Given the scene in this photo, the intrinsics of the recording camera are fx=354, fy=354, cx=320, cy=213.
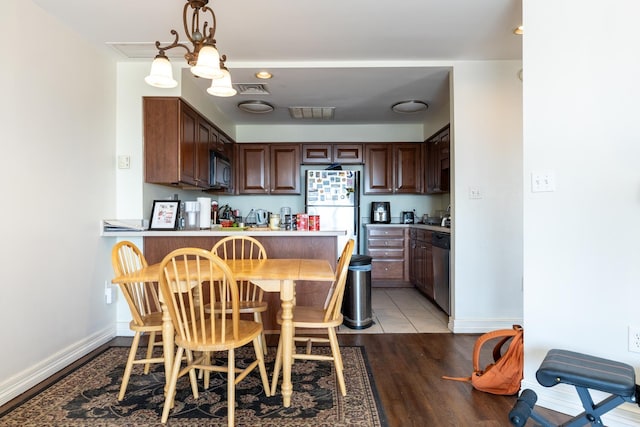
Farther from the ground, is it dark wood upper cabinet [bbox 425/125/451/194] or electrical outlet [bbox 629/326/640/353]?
dark wood upper cabinet [bbox 425/125/451/194]

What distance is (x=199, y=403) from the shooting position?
1935mm

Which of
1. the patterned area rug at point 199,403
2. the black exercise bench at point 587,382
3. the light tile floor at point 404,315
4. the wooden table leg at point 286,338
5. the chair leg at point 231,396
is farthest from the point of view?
the light tile floor at point 404,315

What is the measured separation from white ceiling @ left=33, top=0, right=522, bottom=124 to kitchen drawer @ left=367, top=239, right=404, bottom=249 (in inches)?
80.5

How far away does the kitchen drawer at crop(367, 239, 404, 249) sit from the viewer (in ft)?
16.3

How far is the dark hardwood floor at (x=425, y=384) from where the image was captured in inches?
71.2

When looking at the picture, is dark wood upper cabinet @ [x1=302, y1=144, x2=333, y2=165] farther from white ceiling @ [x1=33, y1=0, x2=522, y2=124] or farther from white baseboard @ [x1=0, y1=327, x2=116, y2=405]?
white baseboard @ [x1=0, y1=327, x2=116, y2=405]

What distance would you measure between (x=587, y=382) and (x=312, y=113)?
396 cm

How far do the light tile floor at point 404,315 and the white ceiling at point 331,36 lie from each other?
232cm

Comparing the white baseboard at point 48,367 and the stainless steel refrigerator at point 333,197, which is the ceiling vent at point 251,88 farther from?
the white baseboard at point 48,367

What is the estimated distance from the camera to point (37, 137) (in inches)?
86.5


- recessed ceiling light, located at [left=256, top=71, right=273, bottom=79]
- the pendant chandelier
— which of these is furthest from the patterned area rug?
recessed ceiling light, located at [left=256, top=71, right=273, bottom=79]

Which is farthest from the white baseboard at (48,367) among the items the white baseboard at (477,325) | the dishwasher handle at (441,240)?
the dishwasher handle at (441,240)

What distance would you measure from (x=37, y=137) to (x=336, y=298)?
2088mm

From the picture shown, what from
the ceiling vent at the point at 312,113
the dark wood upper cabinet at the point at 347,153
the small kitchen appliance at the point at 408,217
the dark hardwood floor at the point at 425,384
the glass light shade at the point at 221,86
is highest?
the ceiling vent at the point at 312,113
